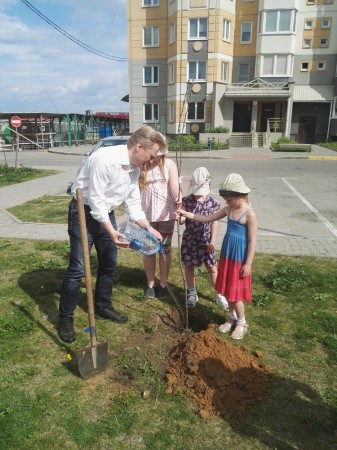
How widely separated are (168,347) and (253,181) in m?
10.4

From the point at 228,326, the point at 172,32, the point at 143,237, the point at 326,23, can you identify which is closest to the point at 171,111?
the point at 172,32

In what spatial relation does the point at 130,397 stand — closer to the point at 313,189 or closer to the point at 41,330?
the point at 41,330

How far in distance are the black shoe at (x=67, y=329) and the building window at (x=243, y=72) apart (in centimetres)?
3329

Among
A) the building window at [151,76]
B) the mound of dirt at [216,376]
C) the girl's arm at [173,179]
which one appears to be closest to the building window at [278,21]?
the building window at [151,76]

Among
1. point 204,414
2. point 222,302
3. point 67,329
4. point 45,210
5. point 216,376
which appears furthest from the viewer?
point 45,210

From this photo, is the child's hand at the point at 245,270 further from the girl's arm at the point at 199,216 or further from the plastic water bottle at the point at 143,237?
the plastic water bottle at the point at 143,237

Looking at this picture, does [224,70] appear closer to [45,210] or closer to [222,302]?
[45,210]

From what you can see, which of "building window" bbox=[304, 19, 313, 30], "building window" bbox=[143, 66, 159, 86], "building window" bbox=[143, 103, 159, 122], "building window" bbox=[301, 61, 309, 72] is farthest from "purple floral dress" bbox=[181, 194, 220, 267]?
"building window" bbox=[304, 19, 313, 30]

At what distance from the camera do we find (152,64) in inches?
1315

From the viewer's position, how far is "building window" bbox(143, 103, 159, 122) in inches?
1345

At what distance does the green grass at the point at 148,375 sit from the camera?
94.0 inches

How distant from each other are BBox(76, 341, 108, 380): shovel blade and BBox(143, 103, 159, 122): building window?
109 ft

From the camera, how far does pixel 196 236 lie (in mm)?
3973

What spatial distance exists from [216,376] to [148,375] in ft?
1.84
